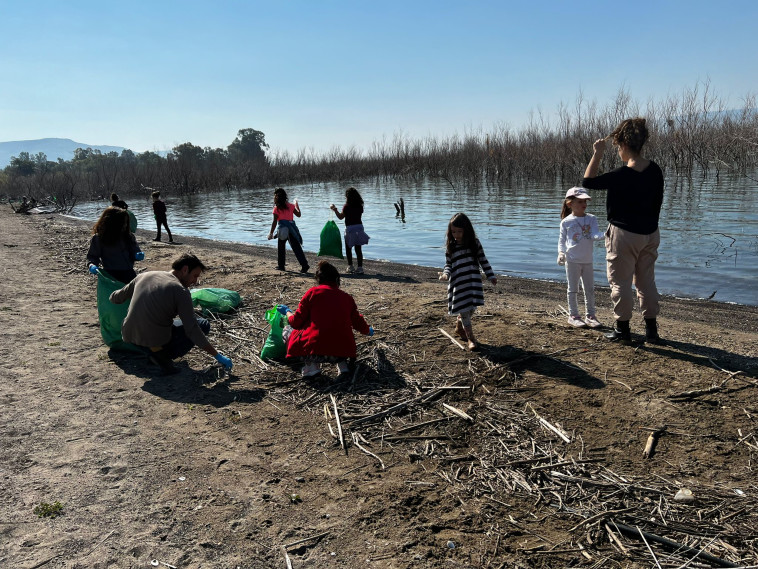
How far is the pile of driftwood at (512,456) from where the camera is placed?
9.23ft

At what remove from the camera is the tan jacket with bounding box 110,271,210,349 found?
5113mm

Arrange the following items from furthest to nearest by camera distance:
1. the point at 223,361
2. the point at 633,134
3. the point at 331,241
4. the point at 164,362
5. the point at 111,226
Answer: the point at 331,241 < the point at 111,226 < the point at 164,362 < the point at 223,361 < the point at 633,134

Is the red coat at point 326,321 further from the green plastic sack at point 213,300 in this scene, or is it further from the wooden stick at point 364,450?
the green plastic sack at point 213,300

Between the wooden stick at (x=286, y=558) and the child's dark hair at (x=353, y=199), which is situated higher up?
the child's dark hair at (x=353, y=199)

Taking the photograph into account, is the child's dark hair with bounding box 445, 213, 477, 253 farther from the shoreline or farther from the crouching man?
the shoreline

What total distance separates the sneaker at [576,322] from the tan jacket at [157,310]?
152 inches

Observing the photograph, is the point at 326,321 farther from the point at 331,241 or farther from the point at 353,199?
the point at 331,241

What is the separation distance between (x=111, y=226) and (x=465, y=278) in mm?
4312

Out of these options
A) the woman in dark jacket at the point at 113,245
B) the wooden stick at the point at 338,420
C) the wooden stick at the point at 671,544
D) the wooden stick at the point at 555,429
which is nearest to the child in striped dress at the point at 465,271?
the wooden stick at the point at 555,429

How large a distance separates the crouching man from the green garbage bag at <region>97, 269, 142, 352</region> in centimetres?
67

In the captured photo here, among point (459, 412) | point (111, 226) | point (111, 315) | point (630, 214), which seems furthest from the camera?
point (111, 226)

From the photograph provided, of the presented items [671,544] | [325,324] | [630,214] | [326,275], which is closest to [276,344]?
[325,324]

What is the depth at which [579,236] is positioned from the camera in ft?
19.0

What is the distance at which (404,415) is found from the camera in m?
4.43
